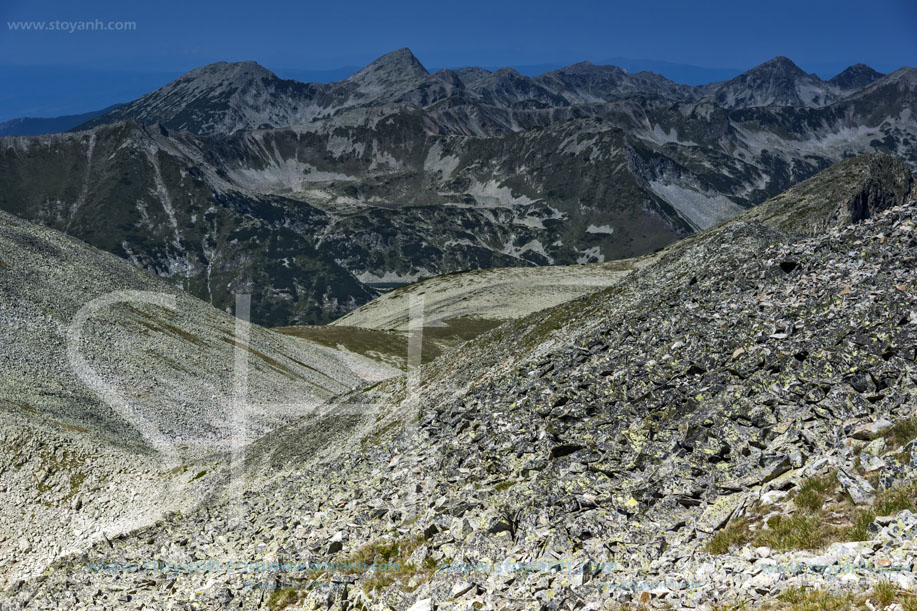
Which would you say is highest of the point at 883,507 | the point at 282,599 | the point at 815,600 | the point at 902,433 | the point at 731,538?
the point at 902,433

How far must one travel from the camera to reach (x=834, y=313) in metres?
23.7

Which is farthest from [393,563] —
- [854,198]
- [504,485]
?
[854,198]

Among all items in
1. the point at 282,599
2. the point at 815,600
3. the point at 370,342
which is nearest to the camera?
the point at 815,600

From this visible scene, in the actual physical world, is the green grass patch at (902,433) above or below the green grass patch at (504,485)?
above

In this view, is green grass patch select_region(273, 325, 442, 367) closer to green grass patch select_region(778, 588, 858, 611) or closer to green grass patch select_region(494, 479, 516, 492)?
green grass patch select_region(494, 479, 516, 492)

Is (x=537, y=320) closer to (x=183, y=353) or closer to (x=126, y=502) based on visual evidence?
(x=126, y=502)

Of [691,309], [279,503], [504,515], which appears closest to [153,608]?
[279,503]

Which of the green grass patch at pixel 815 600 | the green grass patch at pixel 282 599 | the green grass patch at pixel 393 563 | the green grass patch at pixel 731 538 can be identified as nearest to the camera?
the green grass patch at pixel 815 600

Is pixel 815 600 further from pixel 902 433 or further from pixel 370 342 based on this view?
pixel 370 342

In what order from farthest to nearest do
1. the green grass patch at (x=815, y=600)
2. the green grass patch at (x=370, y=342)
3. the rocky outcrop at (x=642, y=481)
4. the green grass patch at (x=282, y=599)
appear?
the green grass patch at (x=370, y=342), the green grass patch at (x=282, y=599), the rocky outcrop at (x=642, y=481), the green grass patch at (x=815, y=600)

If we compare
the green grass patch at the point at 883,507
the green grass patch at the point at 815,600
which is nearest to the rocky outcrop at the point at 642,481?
the green grass patch at the point at 883,507

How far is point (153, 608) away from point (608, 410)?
739 inches

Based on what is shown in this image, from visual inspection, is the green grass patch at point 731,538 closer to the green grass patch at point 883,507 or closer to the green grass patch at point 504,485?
the green grass patch at point 883,507

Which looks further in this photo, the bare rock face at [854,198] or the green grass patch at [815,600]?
the bare rock face at [854,198]
